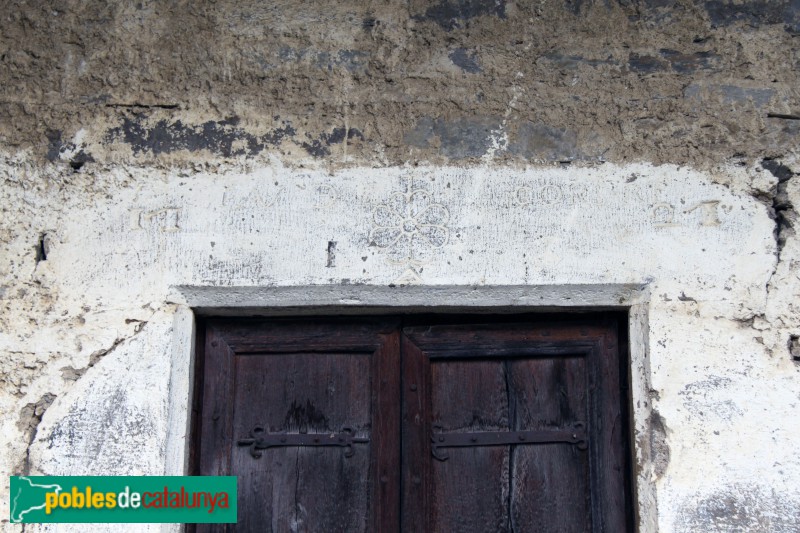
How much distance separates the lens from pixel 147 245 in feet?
7.91

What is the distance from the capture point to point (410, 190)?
2432mm

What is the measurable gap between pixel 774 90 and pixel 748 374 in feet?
2.48

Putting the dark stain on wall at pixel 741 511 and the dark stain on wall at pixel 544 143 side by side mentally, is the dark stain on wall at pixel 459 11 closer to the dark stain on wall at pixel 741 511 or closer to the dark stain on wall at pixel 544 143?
the dark stain on wall at pixel 544 143

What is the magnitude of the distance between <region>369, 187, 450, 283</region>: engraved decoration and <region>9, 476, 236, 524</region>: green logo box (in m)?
0.76

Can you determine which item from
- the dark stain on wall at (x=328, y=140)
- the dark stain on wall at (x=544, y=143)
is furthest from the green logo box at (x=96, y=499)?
the dark stain on wall at (x=544, y=143)

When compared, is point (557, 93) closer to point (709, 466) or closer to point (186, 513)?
point (709, 466)

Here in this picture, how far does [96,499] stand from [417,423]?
0.80 metres

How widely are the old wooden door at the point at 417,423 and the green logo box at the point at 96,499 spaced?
0.14 metres

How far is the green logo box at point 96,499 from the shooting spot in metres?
2.25

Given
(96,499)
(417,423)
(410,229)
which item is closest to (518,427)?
(417,423)

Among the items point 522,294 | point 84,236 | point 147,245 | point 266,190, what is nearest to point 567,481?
point 522,294

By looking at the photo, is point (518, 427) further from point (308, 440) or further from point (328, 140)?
point (328, 140)

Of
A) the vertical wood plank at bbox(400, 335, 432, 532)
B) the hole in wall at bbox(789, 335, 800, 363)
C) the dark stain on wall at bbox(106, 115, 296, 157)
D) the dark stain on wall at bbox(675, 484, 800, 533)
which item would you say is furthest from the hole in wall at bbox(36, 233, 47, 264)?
the hole in wall at bbox(789, 335, 800, 363)

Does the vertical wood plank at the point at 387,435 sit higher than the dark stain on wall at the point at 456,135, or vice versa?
the dark stain on wall at the point at 456,135
